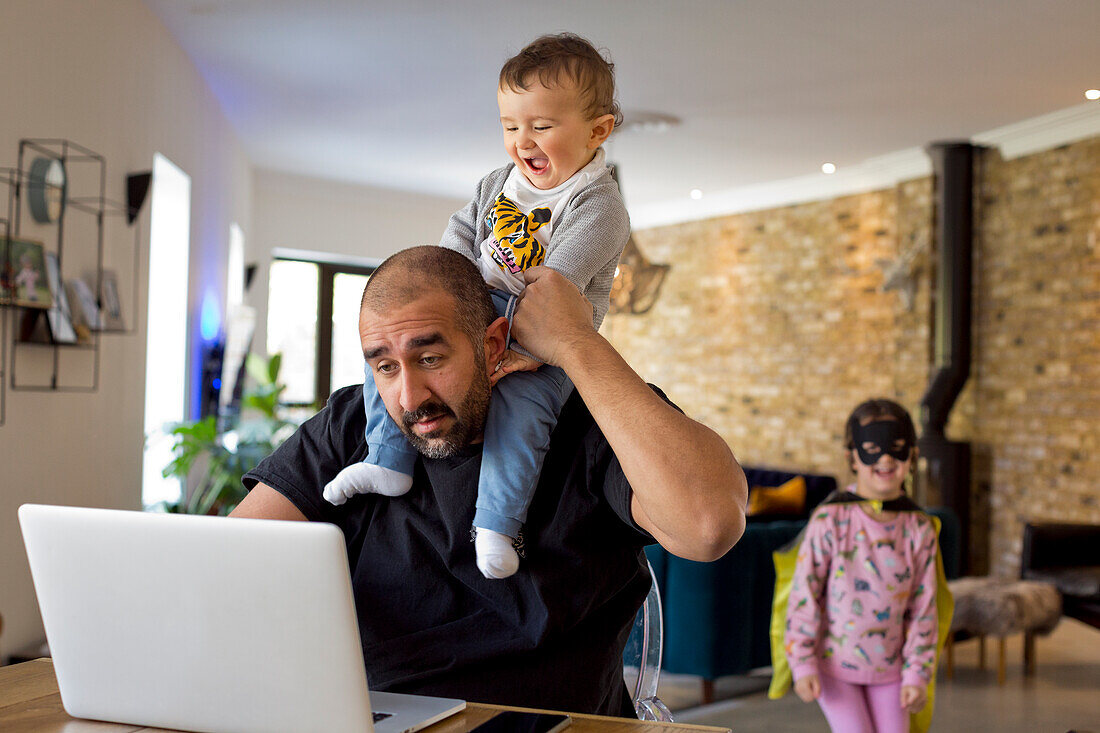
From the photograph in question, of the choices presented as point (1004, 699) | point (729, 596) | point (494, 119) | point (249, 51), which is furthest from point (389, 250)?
point (1004, 699)

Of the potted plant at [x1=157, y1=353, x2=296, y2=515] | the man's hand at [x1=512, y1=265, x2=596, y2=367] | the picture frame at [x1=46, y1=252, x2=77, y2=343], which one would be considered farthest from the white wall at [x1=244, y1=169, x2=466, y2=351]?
the man's hand at [x1=512, y1=265, x2=596, y2=367]

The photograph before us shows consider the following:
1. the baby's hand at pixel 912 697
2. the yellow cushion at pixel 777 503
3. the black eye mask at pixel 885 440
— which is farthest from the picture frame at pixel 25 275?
the yellow cushion at pixel 777 503

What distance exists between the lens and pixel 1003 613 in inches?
179

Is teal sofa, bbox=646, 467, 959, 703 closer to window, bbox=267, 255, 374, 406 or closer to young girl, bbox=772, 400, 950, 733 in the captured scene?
young girl, bbox=772, 400, 950, 733

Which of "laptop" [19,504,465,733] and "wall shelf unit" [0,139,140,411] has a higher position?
"wall shelf unit" [0,139,140,411]

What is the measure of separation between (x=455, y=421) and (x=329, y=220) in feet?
27.0

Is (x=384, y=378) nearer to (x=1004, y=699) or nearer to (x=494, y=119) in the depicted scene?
(x=1004, y=699)

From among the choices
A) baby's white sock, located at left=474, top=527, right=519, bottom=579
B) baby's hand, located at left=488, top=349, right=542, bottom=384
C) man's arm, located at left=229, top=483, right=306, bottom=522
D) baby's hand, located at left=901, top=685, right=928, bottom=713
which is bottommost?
baby's hand, located at left=901, top=685, right=928, bottom=713

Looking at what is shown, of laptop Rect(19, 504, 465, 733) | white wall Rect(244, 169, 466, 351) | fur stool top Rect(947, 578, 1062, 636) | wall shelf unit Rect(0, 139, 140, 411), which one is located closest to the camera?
laptop Rect(19, 504, 465, 733)

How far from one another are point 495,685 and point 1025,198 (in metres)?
6.23

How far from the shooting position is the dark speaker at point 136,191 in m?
4.24

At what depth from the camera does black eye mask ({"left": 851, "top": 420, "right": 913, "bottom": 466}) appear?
2.88 m

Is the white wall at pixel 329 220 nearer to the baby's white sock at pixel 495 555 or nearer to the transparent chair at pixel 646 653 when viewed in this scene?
the transparent chair at pixel 646 653

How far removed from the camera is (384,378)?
4.69 feet
